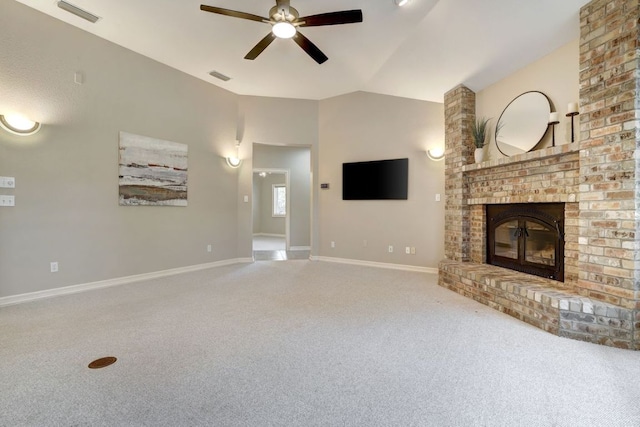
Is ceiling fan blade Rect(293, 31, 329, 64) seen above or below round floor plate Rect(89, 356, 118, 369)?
above

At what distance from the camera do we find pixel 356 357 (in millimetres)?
2205

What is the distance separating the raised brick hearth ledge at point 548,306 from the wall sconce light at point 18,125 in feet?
17.5

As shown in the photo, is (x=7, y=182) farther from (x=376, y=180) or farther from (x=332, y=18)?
(x=376, y=180)

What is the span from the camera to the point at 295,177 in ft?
28.0

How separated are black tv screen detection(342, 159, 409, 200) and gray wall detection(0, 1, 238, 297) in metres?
2.73

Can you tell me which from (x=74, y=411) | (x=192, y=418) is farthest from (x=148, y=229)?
(x=192, y=418)

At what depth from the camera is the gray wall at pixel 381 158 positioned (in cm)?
522

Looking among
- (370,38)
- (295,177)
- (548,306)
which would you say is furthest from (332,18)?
(295,177)

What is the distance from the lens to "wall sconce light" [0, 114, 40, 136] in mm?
3309

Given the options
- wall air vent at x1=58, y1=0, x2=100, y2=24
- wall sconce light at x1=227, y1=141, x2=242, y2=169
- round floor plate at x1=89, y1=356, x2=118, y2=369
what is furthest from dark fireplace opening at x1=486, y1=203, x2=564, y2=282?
wall air vent at x1=58, y1=0, x2=100, y2=24

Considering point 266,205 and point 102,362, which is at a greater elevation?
point 266,205

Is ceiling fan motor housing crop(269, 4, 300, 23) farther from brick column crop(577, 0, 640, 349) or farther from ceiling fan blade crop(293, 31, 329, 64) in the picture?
brick column crop(577, 0, 640, 349)

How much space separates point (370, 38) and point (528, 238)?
3110 mm

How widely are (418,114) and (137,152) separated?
454 centimetres
